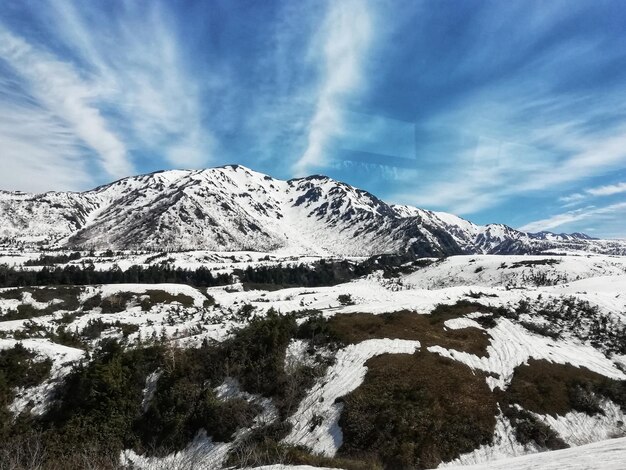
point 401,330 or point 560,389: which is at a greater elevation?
point 401,330

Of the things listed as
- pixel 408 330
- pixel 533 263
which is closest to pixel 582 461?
pixel 408 330

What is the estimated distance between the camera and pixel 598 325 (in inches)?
1517

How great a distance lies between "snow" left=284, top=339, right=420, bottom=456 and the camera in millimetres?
21953

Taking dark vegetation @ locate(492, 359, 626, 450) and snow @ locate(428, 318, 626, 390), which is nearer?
dark vegetation @ locate(492, 359, 626, 450)

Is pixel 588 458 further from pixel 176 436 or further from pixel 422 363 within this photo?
pixel 176 436

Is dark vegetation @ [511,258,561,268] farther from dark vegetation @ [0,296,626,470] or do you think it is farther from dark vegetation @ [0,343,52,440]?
dark vegetation @ [0,343,52,440]

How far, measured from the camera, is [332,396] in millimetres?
25359

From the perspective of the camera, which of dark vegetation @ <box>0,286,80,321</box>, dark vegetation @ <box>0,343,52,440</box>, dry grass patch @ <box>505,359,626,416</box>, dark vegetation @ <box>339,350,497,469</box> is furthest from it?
dark vegetation @ <box>0,286,80,321</box>

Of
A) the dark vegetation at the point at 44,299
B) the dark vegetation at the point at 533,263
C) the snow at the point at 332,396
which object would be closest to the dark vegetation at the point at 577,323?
the snow at the point at 332,396

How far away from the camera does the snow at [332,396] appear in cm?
2195

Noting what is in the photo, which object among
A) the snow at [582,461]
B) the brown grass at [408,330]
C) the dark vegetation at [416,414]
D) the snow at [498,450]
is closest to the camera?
the snow at [582,461]

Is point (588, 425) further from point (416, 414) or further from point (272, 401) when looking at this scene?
point (272, 401)

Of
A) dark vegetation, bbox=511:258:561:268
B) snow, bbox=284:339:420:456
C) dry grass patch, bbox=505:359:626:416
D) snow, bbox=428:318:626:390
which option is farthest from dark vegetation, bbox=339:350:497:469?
dark vegetation, bbox=511:258:561:268

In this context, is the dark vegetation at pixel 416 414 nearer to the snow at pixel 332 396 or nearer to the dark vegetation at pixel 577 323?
the snow at pixel 332 396
